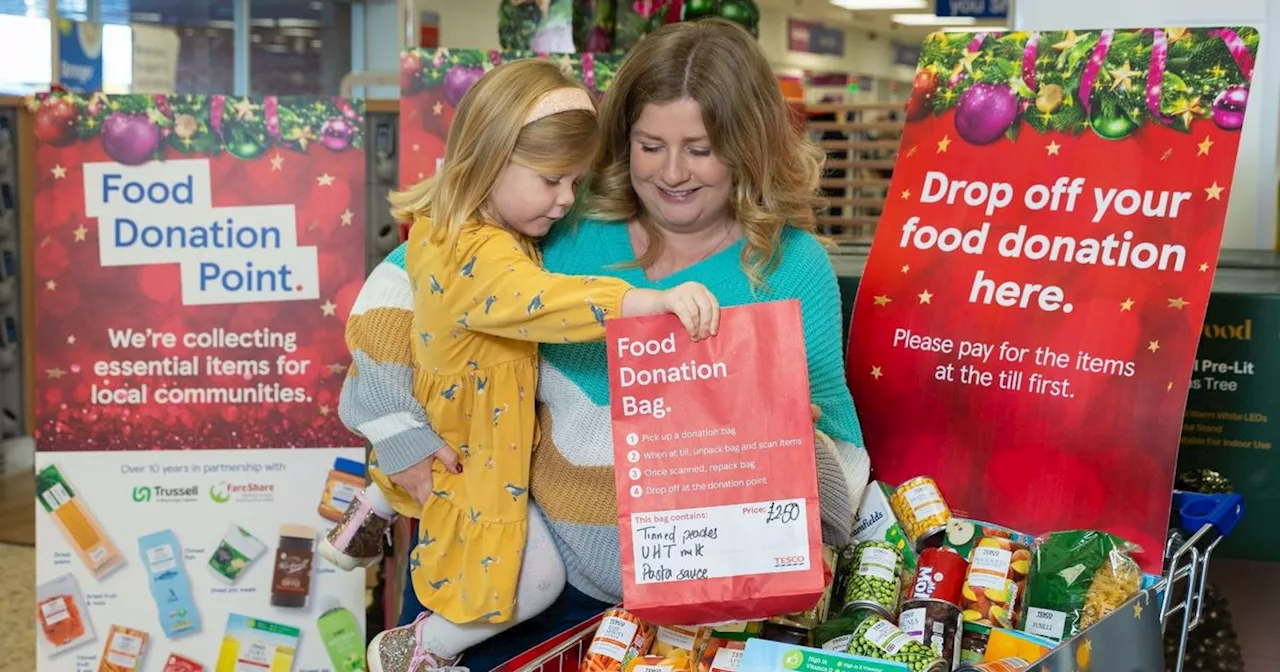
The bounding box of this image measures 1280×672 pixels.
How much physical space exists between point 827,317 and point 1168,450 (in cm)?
59

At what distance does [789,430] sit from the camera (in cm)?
173

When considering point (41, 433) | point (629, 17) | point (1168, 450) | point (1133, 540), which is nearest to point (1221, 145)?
point (1168, 450)

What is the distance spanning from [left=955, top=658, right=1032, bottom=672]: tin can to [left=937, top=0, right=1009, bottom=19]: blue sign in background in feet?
25.4

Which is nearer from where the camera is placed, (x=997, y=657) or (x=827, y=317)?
(x=997, y=657)

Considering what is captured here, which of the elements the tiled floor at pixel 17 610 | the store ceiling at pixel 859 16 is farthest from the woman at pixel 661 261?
the store ceiling at pixel 859 16

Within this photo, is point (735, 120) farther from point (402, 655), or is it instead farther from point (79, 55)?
point (79, 55)

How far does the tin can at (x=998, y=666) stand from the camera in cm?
183

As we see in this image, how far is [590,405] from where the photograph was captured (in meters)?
2.13

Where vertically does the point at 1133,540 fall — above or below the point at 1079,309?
below

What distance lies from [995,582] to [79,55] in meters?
9.57

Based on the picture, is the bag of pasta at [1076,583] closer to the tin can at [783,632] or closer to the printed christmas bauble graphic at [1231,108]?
the tin can at [783,632]

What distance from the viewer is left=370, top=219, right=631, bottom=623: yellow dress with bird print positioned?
2021 mm

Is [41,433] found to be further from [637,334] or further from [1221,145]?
[1221,145]

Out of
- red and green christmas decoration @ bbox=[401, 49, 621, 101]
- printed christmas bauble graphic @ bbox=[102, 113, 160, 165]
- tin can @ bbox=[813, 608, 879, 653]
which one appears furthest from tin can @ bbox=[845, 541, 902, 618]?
printed christmas bauble graphic @ bbox=[102, 113, 160, 165]
